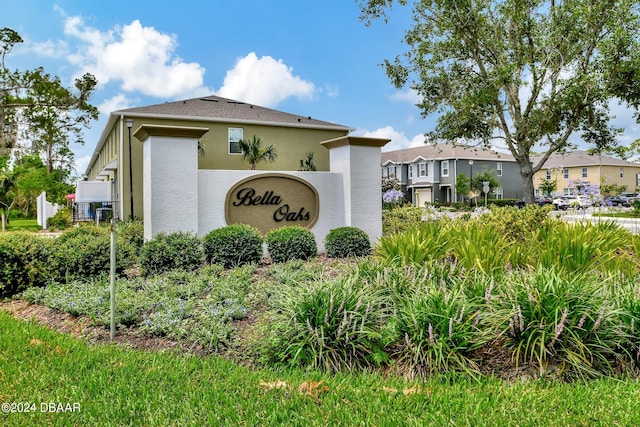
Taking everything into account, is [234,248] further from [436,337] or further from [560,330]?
[560,330]

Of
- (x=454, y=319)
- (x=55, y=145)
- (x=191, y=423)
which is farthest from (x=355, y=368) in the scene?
(x=55, y=145)

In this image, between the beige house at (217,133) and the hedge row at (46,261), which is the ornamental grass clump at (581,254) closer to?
the hedge row at (46,261)

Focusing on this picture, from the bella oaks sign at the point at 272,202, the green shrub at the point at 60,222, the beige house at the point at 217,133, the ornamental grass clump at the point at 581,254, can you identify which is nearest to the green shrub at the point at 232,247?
the bella oaks sign at the point at 272,202

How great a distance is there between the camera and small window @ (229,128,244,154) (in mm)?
23922

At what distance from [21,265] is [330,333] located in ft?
19.8

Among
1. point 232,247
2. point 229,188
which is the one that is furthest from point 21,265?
point 229,188

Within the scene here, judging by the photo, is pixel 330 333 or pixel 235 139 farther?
pixel 235 139

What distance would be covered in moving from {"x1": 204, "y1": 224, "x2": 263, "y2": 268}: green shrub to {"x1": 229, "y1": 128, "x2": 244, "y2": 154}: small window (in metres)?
15.6

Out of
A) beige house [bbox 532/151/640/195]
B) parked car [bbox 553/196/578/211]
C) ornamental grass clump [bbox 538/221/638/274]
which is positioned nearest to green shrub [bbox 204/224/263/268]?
ornamental grass clump [bbox 538/221/638/274]

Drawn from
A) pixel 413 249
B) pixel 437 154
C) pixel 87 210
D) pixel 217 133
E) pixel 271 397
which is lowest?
pixel 271 397

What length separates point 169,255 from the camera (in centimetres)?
817

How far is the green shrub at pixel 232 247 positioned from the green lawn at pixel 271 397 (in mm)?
4417

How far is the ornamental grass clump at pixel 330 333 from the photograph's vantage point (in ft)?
13.5

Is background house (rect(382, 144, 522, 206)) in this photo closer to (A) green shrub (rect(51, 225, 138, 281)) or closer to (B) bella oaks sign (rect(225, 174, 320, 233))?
(B) bella oaks sign (rect(225, 174, 320, 233))
